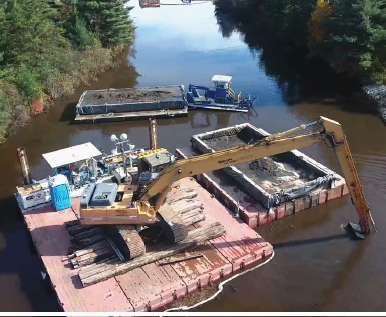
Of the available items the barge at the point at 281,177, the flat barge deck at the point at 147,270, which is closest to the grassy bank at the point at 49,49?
the flat barge deck at the point at 147,270

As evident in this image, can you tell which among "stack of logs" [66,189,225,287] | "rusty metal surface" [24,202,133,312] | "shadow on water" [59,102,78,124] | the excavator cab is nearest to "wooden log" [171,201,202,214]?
"stack of logs" [66,189,225,287]

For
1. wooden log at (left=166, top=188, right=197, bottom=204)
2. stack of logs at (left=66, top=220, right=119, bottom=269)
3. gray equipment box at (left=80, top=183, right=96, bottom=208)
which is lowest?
stack of logs at (left=66, top=220, right=119, bottom=269)

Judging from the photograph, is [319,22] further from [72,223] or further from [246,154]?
[72,223]

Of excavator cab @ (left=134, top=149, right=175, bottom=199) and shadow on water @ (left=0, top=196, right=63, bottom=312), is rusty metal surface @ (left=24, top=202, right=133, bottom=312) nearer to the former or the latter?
shadow on water @ (left=0, top=196, right=63, bottom=312)

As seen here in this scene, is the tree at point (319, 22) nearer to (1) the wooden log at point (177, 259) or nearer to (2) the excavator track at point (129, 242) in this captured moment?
(1) the wooden log at point (177, 259)

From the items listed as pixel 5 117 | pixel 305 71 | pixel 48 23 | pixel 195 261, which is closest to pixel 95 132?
pixel 5 117

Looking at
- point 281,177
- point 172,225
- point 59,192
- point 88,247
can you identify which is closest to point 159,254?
point 172,225
